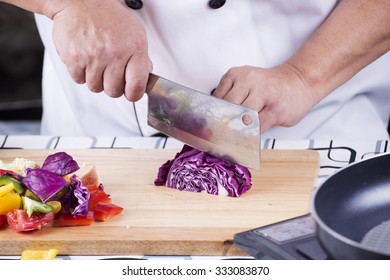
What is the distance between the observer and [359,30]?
6.39ft

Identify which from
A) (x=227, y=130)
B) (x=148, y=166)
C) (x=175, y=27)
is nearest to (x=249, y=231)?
(x=227, y=130)

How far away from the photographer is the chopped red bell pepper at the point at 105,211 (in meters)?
1.55

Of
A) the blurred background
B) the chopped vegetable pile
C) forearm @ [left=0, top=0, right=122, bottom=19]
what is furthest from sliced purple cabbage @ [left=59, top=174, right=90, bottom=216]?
the blurred background

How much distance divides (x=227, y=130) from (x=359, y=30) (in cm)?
49

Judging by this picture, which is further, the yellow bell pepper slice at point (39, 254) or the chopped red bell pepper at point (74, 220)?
the chopped red bell pepper at point (74, 220)

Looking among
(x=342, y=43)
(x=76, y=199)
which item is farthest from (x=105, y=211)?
(x=342, y=43)

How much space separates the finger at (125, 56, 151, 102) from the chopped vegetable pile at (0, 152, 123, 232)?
19 centimetres

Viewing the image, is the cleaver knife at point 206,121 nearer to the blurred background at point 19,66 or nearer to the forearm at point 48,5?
the forearm at point 48,5

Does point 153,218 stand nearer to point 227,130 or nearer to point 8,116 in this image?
point 227,130

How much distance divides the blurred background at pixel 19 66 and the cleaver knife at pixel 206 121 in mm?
2407

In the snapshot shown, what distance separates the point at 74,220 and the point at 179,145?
0.47 meters

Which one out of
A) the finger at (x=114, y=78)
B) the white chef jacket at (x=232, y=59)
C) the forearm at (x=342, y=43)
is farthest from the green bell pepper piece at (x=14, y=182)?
the forearm at (x=342, y=43)

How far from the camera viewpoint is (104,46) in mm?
1675

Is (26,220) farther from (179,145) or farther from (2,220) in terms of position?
(179,145)
